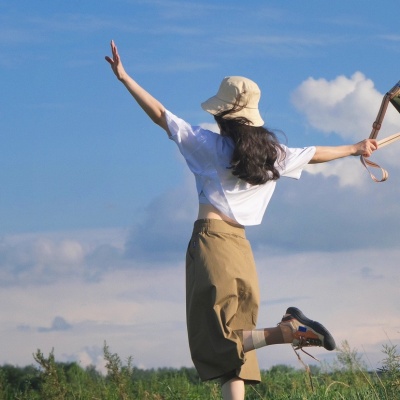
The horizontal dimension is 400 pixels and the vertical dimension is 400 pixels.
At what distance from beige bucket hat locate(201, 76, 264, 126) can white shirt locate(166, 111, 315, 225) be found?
0.20 meters

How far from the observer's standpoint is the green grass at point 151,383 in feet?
25.6

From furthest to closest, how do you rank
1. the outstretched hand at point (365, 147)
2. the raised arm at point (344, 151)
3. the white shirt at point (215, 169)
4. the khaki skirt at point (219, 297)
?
the outstretched hand at point (365, 147)
the raised arm at point (344, 151)
the white shirt at point (215, 169)
the khaki skirt at point (219, 297)

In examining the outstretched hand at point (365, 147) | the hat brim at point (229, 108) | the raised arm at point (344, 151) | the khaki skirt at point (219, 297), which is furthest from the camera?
the outstretched hand at point (365, 147)

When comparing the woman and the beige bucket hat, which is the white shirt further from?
the beige bucket hat

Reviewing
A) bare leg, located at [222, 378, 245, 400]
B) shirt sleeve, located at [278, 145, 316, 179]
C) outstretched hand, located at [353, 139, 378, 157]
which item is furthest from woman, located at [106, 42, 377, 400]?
outstretched hand, located at [353, 139, 378, 157]

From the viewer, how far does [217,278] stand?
586 cm

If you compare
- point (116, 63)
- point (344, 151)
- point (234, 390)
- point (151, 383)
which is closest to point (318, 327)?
point (234, 390)

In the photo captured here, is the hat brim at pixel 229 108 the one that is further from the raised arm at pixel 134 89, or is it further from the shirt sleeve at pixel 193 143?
the raised arm at pixel 134 89

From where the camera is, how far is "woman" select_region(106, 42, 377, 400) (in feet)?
19.4

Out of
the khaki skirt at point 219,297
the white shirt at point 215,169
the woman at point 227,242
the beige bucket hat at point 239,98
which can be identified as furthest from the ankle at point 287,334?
the beige bucket hat at point 239,98

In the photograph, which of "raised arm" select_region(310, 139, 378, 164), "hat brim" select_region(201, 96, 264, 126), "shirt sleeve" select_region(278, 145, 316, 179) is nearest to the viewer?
"hat brim" select_region(201, 96, 264, 126)

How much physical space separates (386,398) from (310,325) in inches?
33.7

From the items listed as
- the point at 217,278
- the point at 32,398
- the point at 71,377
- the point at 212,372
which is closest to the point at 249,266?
the point at 217,278

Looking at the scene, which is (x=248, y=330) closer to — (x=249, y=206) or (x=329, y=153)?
(x=249, y=206)
